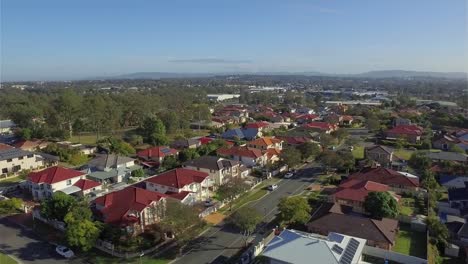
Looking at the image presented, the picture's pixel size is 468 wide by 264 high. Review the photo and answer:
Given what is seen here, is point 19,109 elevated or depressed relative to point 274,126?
elevated

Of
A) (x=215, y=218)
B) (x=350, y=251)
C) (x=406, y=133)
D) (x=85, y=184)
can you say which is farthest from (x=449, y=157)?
(x=85, y=184)

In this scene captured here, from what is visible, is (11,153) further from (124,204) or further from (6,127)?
(6,127)

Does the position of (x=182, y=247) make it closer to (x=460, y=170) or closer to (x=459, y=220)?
(x=459, y=220)

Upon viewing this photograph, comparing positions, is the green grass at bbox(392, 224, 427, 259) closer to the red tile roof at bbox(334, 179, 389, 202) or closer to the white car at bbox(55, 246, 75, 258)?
the red tile roof at bbox(334, 179, 389, 202)

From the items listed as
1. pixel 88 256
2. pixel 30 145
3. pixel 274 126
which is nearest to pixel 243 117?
pixel 274 126

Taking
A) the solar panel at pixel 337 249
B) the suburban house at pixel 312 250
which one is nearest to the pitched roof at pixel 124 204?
the suburban house at pixel 312 250

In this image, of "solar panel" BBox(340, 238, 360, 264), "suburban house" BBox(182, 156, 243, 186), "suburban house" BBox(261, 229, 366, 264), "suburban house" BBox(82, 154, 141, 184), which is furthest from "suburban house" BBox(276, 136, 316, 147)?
"suburban house" BBox(261, 229, 366, 264)

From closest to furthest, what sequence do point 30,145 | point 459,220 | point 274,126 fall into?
point 459,220
point 30,145
point 274,126
